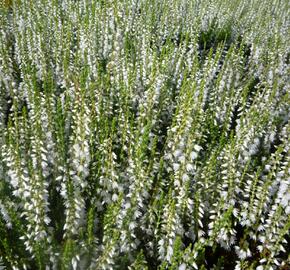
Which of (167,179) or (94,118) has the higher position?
(94,118)

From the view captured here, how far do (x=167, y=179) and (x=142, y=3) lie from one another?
394 inches

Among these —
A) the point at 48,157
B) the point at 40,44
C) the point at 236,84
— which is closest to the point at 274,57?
the point at 236,84

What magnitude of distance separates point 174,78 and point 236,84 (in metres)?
2.22

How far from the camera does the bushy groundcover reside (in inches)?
243

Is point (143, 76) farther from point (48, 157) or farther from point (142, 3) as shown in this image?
point (142, 3)

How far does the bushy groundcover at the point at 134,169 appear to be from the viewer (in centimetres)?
616

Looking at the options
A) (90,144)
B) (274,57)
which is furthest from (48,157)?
(274,57)

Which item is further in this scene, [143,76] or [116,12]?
[116,12]

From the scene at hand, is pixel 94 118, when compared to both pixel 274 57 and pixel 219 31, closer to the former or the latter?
pixel 274 57

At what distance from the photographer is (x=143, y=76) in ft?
33.7

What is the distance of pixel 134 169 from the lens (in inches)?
271

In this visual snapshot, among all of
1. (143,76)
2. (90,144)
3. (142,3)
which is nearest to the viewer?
(90,144)

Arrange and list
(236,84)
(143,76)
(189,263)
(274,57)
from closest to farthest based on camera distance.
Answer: (189,263) < (143,76) < (236,84) < (274,57)

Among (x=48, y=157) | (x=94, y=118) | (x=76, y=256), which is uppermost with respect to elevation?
(x=94, y=118)
